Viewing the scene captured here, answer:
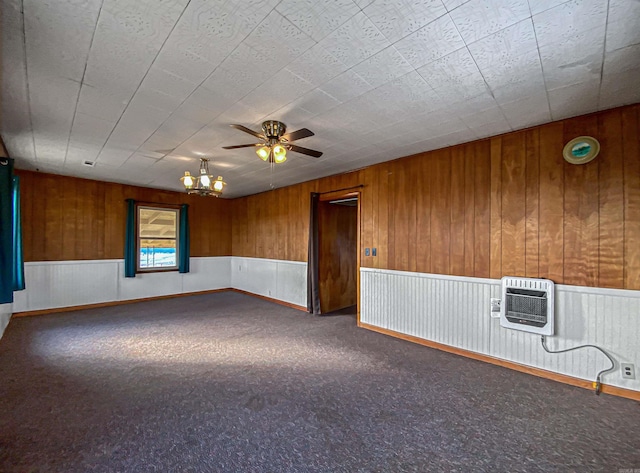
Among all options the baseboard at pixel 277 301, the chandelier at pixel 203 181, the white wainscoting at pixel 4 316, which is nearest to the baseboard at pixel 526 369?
the baseboard at pixel 277 301

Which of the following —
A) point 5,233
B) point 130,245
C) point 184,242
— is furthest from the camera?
point 184,242

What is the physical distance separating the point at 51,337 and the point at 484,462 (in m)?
5.16

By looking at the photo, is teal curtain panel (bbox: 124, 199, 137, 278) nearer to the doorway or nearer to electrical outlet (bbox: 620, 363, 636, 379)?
the doorway

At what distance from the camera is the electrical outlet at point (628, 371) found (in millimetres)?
2414

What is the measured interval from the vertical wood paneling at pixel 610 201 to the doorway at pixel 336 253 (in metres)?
3.31

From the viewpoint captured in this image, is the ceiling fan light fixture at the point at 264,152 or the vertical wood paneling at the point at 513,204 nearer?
the ceiling fan light fixture at the point at 264,152

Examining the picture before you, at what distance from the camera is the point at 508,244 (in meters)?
3.07

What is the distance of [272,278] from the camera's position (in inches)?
252

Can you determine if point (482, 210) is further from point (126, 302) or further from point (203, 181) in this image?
point (126, 302)

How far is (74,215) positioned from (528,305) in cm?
745

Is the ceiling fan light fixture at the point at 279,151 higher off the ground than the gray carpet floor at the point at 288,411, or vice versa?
the ceiling fan light fixture at the point at 279,151

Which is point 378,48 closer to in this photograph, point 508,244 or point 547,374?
point 508,244

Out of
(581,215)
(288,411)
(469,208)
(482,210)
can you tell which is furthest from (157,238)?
(581,215)

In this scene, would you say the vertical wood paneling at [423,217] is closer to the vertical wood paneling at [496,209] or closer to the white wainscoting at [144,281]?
the vertical wood paneling at [496,209]
